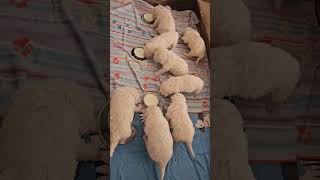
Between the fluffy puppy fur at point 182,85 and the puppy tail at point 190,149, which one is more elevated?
the fluffy puppy fur at point 182,85

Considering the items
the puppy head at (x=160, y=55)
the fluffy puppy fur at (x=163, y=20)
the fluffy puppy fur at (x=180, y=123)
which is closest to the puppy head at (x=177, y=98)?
the fluffy puppy fur at (x=180, y=123)

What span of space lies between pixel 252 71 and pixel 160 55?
0.27 m

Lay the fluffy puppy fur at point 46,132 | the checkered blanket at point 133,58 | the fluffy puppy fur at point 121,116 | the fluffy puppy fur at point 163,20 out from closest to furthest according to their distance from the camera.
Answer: the fluffy puppy fur at point 46,132 < the fluffy puppy fur at point 121,116 < the checkered blanket at point 133,58 < the fluffy puppy fur at point 163,20

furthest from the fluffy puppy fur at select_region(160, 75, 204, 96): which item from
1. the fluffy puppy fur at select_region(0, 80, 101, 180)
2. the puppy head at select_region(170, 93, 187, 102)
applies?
the fluffy puppy fur at select_region(0, 80, 101, 180)

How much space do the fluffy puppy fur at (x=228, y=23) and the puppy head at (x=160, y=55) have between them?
15 cm

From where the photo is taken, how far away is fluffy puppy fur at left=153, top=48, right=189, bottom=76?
1058mm

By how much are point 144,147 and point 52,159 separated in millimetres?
270

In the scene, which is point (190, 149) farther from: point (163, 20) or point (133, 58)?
point (163, 20)

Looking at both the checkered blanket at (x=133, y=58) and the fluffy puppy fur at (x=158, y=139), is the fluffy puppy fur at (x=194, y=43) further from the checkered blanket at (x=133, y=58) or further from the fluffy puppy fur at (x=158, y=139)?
the fluffy puppy fur at (x=158, y=139)

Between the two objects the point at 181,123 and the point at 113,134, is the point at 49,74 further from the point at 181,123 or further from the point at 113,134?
the point at 181,123

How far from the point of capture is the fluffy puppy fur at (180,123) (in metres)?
0.97

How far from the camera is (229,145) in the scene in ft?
3.17

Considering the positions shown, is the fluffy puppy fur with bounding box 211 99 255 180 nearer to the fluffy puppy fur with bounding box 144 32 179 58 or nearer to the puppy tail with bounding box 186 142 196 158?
the puppy tail with bounding box 186 142 196 158

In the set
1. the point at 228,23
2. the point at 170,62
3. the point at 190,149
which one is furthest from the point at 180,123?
the point at 228,23
